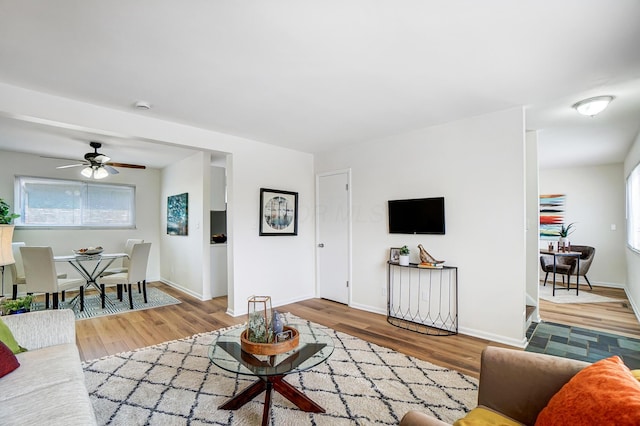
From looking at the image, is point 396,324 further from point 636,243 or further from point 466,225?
point 636,243

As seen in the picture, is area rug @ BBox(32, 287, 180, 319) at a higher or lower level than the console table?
lower

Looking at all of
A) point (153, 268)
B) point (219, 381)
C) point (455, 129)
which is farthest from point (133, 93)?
point (153, 268)

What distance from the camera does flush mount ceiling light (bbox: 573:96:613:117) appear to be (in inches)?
114

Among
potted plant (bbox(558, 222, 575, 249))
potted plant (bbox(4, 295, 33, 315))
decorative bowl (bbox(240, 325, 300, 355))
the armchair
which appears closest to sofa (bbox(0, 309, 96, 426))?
potted plant (bbox(4, 295, 33, 315))

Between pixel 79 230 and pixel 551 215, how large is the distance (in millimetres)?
9671

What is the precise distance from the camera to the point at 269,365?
1929mm

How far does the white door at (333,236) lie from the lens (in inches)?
189

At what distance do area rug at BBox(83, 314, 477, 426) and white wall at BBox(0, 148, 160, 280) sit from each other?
12.9ft

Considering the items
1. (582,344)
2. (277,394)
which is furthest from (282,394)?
(582,344)

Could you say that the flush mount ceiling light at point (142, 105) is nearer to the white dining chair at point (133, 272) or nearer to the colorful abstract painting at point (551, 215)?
the white dining chair at point (133, 272)

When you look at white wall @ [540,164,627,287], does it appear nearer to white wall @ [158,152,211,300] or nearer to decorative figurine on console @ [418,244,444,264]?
decorative figurine on console @ [418,244,444,264]

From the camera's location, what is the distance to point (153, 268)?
657 centimetres

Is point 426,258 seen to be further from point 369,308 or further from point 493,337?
point 369,308

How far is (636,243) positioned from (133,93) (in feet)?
21.2
